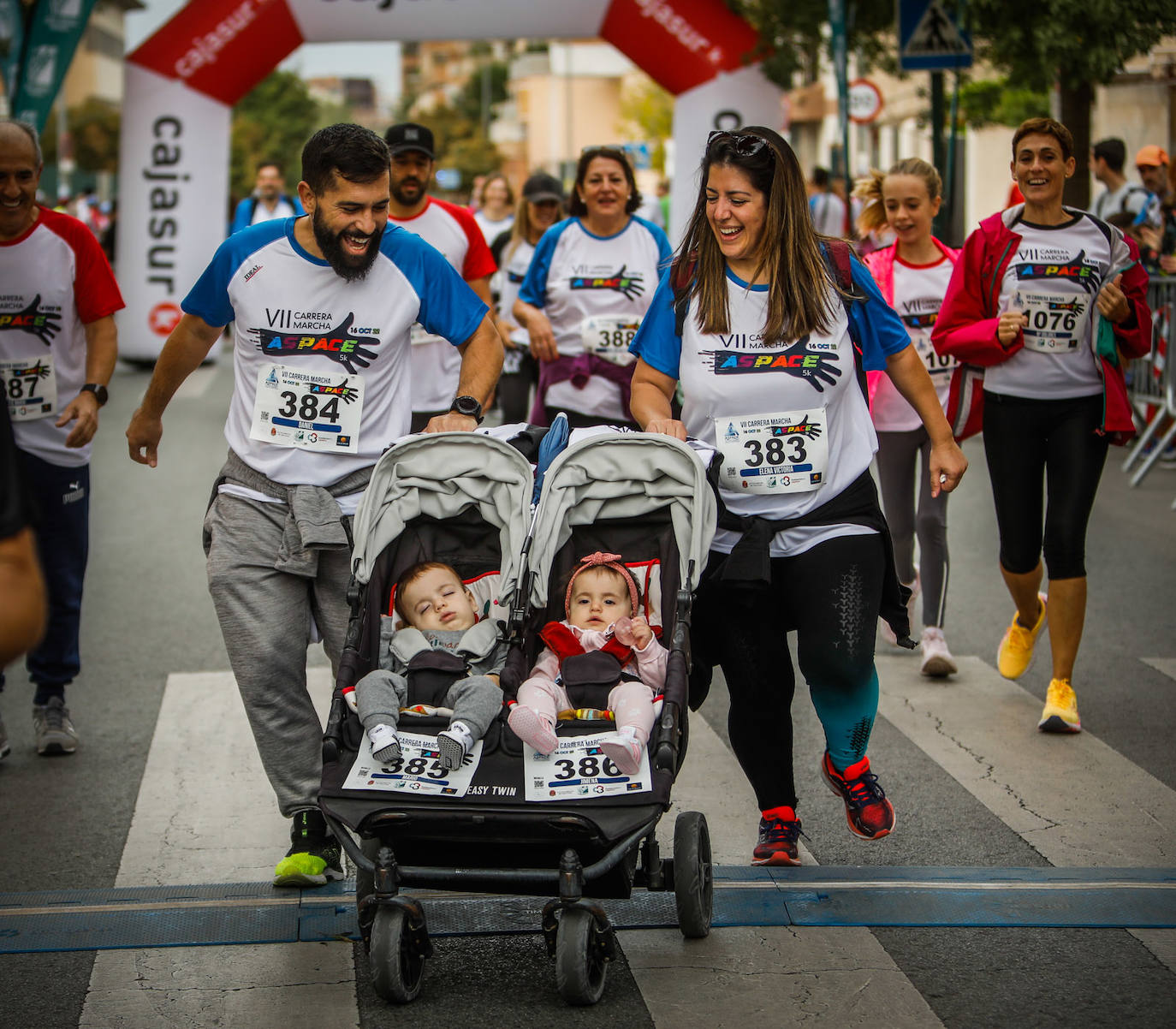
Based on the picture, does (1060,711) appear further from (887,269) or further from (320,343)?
(320,343)

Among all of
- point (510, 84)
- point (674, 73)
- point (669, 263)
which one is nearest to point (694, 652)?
point (669, 263)

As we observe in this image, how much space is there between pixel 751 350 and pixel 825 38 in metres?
13.6

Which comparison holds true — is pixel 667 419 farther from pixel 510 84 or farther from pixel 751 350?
pixel 510 84

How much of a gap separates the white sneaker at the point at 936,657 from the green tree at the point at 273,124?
69.5 metres

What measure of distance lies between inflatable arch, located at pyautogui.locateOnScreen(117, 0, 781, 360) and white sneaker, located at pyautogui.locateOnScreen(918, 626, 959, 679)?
8.94 metres

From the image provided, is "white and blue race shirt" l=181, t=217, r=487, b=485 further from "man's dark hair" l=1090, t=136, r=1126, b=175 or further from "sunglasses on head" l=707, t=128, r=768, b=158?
"man's dark hair" l=1090, t=136, r=1126, b=175

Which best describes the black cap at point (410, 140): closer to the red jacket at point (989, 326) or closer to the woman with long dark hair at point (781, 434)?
the red jacket at point (989, 326)

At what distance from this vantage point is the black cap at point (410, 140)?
802 centimetres

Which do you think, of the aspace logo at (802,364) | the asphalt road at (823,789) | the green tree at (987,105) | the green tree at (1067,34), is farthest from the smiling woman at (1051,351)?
the green tree at (987,105)

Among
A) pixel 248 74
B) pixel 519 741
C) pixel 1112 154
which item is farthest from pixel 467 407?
pixel 248 74

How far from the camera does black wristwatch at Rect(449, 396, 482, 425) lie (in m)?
4.85

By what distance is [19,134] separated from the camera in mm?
5895

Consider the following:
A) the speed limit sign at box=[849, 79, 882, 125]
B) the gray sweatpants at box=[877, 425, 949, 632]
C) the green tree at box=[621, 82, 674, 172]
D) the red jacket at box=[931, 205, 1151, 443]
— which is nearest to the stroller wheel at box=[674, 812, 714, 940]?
the red jacket at box=[931, 205, 1151, 443]

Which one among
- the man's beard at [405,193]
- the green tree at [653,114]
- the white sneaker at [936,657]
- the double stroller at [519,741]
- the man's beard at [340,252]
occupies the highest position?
the green tree at [653,114]
